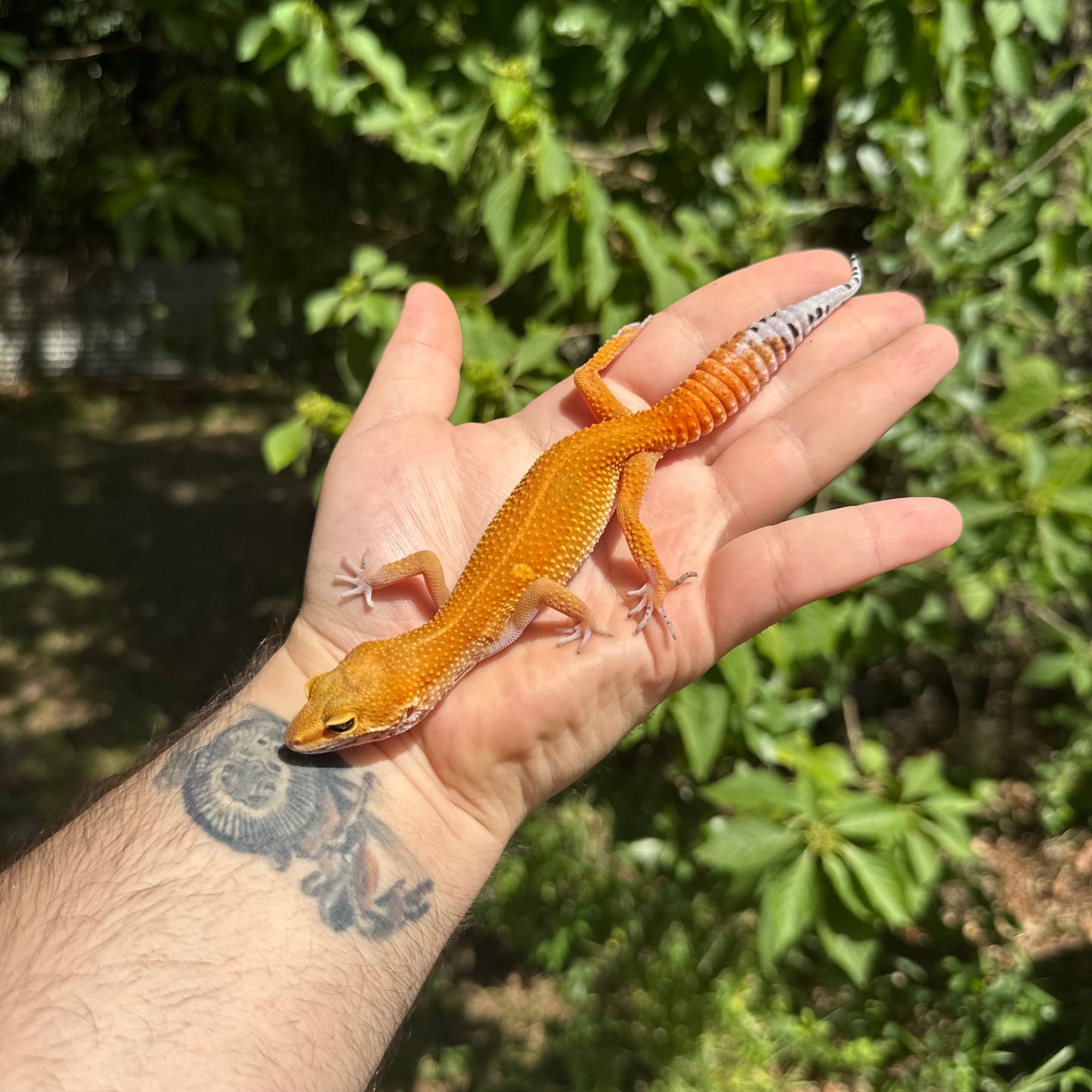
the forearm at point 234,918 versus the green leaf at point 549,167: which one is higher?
the green leaf at point 549,167

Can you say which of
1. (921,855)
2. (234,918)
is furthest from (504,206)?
(921,855)

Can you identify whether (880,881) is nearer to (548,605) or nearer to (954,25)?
(548,605)

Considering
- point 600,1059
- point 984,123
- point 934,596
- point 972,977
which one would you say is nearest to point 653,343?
point 934,596

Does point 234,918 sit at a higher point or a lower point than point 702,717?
higher

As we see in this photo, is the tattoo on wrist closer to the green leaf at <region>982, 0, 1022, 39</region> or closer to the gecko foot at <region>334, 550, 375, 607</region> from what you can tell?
the gecko foot at <region>334, 550, 375, 607</region>

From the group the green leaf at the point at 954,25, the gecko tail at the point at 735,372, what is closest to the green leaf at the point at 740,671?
the gecko tail at the point at 735,372

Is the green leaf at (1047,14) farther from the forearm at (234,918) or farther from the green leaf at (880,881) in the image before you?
the forearm at (234,918)
